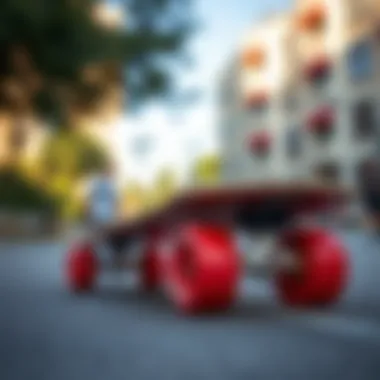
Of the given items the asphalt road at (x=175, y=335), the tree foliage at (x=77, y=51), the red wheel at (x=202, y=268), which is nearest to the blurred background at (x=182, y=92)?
the tree foliage at (x=77, y=51)

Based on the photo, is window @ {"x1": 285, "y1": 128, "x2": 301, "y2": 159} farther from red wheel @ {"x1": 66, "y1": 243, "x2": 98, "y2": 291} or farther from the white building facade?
red wheel @ {"x1": 66, "y1": 243, "x2": 98, "y2": 291}

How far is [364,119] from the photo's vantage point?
589 mm

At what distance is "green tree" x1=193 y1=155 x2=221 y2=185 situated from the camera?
2.00ft

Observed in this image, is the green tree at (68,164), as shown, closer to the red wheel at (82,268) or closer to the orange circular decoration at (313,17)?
the orange circular decoration at (313,17)

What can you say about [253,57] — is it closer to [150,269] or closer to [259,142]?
[259,142]

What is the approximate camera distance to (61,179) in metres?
0.58

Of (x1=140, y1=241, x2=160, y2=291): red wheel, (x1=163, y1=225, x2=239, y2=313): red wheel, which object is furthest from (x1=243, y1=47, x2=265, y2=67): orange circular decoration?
(x1=140, y1=241, x2=160, y2=291): red wheel

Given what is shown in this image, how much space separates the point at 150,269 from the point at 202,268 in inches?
8.6

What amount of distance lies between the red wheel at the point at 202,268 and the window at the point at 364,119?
340mm

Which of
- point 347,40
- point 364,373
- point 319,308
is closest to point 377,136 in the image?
point 347,40

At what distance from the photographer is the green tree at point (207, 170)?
24.0 inches

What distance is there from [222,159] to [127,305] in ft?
1.45

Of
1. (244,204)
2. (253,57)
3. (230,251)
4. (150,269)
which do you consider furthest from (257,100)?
(150,269)

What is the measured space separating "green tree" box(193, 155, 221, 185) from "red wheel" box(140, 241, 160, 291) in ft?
1.29
